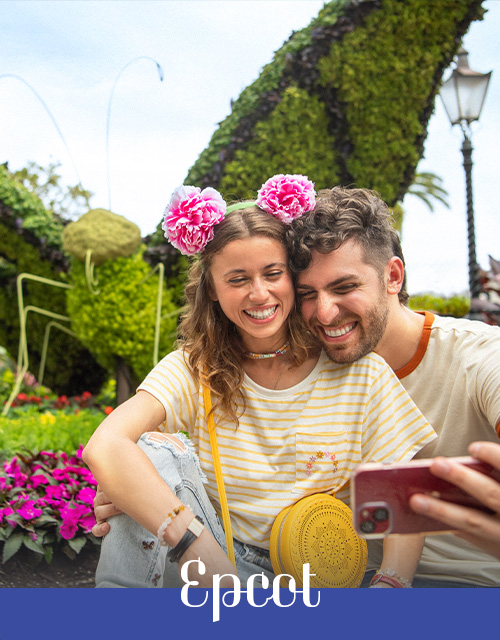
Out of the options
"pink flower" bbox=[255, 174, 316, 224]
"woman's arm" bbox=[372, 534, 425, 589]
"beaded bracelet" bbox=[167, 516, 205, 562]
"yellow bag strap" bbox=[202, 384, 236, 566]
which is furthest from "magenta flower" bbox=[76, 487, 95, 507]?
"pink flower" bbox=[255, 174, 316, 224]

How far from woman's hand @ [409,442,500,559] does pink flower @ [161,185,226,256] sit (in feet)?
3.15

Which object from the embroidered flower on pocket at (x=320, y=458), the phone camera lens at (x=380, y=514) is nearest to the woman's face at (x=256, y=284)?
the embroidered flower on pocket at (x=320, y=458)

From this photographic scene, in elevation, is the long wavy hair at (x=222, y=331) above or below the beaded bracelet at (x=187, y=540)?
above

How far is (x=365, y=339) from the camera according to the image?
68.6 inches

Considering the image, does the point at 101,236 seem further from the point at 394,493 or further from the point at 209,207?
the point at 394,493

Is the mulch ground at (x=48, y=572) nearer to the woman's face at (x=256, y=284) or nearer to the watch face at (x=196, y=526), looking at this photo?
the watch face at (x=196, y=526)

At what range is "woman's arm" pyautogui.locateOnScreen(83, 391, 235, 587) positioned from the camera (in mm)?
1461

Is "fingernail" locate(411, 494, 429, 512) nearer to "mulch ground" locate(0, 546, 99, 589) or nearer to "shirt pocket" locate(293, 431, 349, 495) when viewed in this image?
"shirt pocket" locate(293, 431, 349, 495)

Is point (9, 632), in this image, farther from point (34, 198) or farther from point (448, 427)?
point (34, 198)

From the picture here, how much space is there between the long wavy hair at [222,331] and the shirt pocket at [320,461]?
211mm

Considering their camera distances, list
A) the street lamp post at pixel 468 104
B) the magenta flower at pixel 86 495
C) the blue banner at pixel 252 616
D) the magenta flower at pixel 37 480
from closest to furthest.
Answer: the blue banner at pixel 252 616, the magenta flower at pixel 86 495, the magenta flower at pixel 37 480, the street lamp post at pixel 468 104

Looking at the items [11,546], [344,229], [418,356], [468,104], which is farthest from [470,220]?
[11,546]

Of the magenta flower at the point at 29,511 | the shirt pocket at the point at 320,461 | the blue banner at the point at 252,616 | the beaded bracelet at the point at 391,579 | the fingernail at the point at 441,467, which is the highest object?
the fingernail at the point at 441,467

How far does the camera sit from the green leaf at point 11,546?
2486mm
